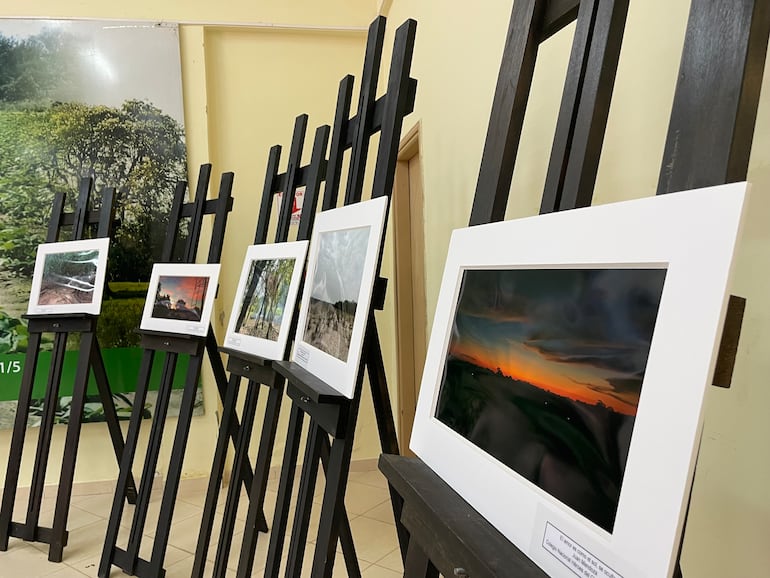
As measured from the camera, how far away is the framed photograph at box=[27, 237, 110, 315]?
252cm

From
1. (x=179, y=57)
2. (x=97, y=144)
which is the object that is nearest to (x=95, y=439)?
(x=97, y=144)

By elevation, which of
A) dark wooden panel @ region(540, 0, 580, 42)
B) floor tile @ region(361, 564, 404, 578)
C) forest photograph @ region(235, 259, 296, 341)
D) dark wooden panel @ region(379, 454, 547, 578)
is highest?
dark wooden panel @ region(540, 0, 580, 42)

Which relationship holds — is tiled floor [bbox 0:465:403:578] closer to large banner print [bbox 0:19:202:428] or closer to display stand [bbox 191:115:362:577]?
display stand [bbox 191:115:362:577]

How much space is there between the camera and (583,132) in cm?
70

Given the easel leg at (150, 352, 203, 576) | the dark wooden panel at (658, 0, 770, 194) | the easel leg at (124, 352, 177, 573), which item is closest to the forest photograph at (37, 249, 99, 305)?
the easel leg at (124, 352, 177, 573)

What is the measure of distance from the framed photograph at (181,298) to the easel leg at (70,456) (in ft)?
1.35

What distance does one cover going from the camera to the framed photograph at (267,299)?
5.35ft

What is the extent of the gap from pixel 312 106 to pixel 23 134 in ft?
4.81

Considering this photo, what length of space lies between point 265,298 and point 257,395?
1.10 ft

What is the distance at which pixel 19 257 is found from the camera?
2926mm

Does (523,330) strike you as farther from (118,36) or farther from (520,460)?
(118,36)

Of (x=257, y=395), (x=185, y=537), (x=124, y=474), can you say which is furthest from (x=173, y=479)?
(x=257, y=395)

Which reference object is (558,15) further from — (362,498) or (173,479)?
(362,498)

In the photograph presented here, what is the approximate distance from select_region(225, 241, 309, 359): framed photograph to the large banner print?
1355 millimetres
